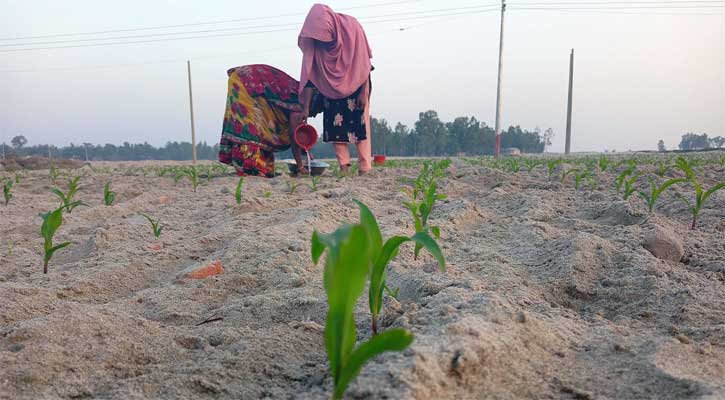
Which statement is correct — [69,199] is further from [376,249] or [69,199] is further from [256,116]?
[376,249]

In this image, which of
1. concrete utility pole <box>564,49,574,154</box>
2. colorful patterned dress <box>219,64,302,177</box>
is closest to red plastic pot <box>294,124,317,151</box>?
colorful patterned dress <box>219,64,302,177</box>

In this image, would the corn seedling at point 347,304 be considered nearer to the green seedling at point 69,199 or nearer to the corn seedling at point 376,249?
the corn seedling at point 376,249

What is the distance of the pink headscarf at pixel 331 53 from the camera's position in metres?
5.22

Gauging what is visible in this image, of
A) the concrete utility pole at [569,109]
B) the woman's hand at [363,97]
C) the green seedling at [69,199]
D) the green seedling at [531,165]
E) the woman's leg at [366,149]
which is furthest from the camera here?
the concrete utility pole at [569,109]

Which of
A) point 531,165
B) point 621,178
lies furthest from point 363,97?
point 621,178

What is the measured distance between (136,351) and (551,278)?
1321mm

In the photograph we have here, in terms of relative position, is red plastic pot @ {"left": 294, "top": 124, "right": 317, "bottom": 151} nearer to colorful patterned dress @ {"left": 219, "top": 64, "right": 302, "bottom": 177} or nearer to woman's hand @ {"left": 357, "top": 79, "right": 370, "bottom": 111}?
colorful patterned dress @ {"left": 219, "top": 64, "right": 302, "bottom": 177}

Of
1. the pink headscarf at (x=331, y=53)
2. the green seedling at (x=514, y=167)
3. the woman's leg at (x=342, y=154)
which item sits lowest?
the green seedling at (x=514, y=167)

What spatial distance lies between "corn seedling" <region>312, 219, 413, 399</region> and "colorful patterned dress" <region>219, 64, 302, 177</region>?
16.8ft

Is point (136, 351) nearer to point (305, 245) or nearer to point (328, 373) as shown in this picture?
point (328, 373)

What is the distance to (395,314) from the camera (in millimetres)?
1197

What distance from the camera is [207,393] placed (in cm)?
92

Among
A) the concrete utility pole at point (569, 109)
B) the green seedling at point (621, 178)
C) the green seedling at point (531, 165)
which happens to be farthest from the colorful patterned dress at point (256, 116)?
the concrete utility pole at point (569, 109)

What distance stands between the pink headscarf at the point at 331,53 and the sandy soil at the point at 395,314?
10.0 feet
